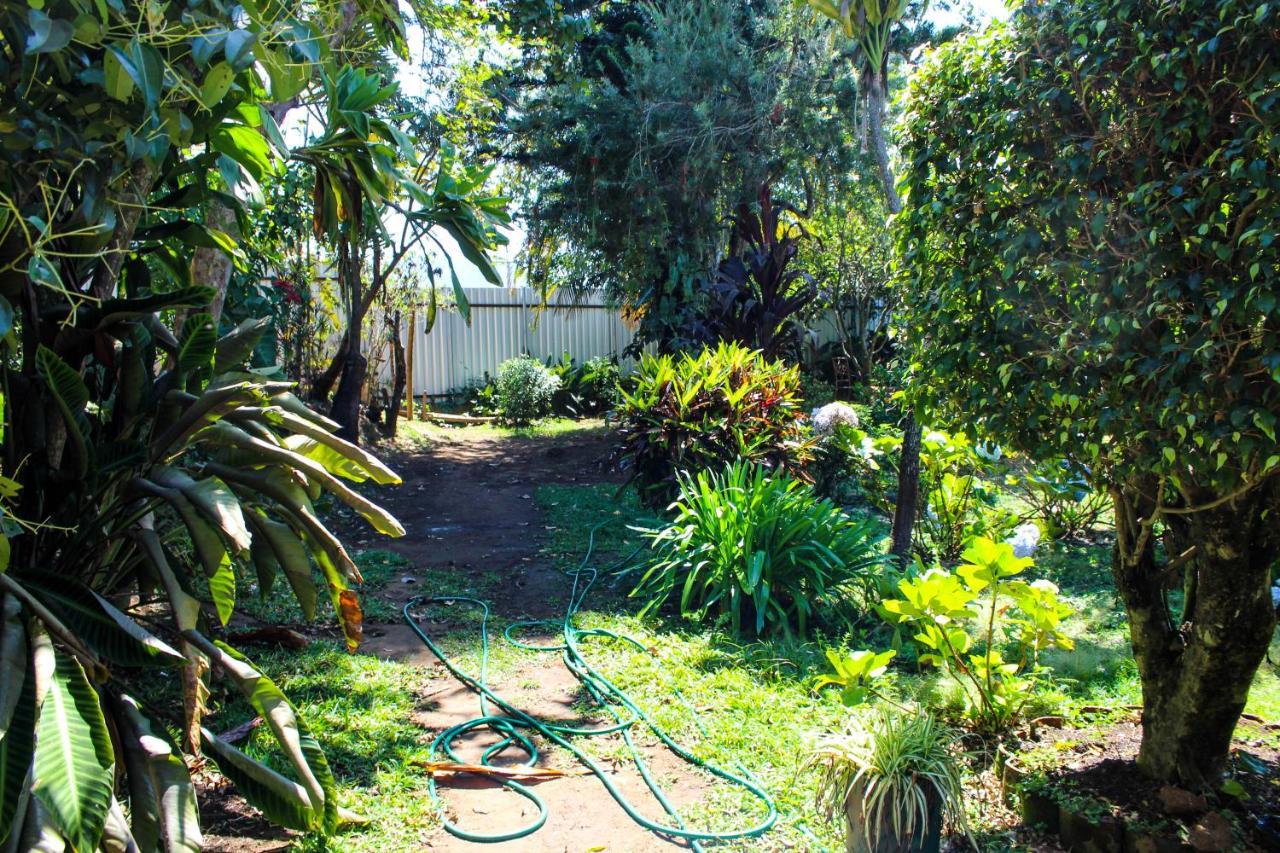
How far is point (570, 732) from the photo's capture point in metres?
4.11

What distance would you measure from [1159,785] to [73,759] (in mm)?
3261

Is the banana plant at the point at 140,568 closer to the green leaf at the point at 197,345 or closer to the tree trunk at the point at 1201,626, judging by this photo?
the green leaf at the point at 197,345

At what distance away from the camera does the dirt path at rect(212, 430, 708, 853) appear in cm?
337

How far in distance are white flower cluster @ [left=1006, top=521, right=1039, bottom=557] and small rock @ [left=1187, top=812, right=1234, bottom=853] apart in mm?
3649

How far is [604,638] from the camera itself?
5441mm

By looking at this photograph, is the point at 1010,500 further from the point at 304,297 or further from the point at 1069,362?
the point at 304,297

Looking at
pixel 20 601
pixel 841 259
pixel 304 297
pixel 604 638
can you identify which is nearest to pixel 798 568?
pixel 604 638

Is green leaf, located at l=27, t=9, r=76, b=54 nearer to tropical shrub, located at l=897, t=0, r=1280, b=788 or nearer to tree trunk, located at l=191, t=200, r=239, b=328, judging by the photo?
tree trunk, located at l=191, t=200, r=239, b=328

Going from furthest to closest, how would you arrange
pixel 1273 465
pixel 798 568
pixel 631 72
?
1. pixel 631 72
2. pixel 798 568
3. pixel 1273 465

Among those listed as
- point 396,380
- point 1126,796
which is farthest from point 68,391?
point 396,380

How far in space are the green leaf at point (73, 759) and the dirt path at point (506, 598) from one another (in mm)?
1038

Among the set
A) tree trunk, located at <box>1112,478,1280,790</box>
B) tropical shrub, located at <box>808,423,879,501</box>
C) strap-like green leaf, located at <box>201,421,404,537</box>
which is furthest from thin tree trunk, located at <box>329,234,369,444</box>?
tree trunk, located at <box>1112,478,1280,790</box>

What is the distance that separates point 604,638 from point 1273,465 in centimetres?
376

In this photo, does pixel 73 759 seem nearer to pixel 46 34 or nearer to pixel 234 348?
pixel 46 34
